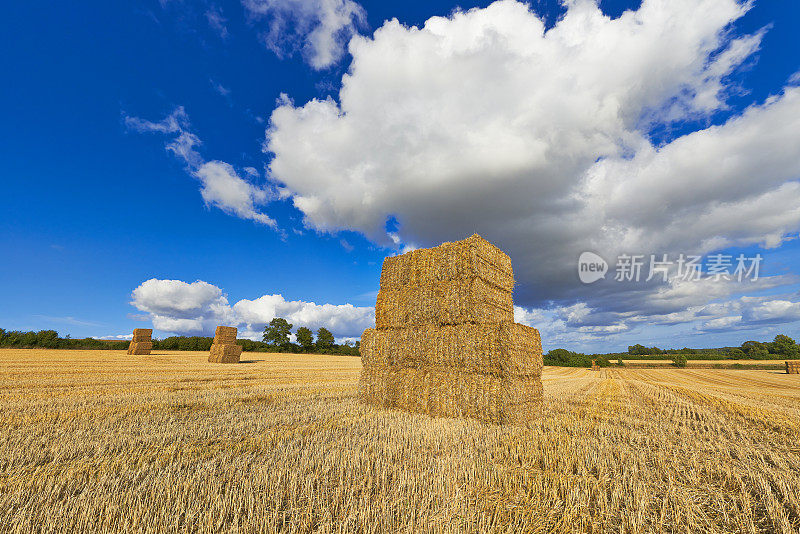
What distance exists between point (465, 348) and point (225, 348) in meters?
25.5

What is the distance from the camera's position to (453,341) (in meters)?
7.59

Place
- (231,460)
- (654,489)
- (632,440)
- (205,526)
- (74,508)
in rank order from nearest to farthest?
1. (205,526)
2. (74,508)
3. (654,489)
4. (231,460)
5. (632,440)

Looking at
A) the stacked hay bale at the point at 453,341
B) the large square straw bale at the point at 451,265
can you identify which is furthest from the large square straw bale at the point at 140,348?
the large square straw bale at the point at 451,265

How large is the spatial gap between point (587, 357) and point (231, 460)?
6835cm

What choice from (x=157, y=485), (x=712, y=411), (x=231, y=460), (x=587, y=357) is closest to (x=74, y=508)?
(x=157, y=485)

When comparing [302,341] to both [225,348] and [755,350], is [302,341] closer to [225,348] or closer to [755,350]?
[225,348]

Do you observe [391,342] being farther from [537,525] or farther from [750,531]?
[750,531]

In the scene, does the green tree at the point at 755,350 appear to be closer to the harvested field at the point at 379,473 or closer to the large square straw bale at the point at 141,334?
the harvested field at the point at 379,473

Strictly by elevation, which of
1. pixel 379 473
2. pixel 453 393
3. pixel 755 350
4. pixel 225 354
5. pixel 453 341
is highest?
pixel 755 350

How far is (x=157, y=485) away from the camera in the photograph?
3.05 meters

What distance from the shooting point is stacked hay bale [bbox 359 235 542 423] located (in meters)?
7.10

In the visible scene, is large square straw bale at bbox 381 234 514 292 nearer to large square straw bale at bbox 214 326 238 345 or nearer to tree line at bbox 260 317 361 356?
large square straw bale at bbox 214 326 238 345

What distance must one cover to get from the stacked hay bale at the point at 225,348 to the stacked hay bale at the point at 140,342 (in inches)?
343

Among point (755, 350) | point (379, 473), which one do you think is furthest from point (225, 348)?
point (755, 350)
